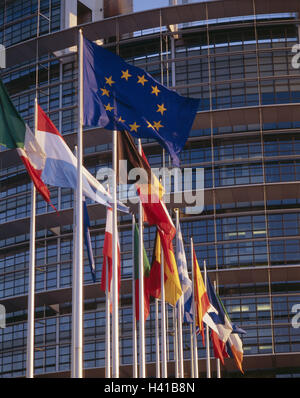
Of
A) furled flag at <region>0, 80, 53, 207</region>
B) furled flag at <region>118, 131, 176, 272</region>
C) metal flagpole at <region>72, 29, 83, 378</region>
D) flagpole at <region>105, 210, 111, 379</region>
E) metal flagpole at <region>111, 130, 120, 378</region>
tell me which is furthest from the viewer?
flagpole at <region>105, 210, 111, 379</region>

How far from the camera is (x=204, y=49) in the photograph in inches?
2427

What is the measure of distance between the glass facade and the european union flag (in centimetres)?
3560

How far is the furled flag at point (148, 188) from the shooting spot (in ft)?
72.2

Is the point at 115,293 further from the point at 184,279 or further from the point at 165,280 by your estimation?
the point at 184,279

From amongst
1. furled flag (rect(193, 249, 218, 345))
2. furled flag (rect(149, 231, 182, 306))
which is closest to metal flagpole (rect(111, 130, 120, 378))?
furled flag (rect(149, 231, 182, 306))

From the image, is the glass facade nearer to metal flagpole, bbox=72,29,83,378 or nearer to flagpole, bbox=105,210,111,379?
flagpole, bbox=105,210,111,379

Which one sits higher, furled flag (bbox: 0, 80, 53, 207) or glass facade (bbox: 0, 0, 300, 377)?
glass facade (bbox: 0, 0, 300, 377)

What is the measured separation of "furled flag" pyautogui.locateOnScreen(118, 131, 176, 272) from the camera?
22.0 metres

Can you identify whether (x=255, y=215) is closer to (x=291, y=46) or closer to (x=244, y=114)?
(x=244, y=114)

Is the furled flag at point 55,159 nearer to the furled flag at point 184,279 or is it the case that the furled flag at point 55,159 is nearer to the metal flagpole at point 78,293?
the metal flagpole at point 78,293

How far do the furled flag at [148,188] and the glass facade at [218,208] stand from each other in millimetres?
30374

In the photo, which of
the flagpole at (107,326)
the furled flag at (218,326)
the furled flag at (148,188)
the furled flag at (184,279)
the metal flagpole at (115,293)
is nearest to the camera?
the metal flagpole at (115,293)

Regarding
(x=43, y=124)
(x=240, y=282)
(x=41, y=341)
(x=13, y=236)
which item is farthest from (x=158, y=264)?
(x=13, y=236)

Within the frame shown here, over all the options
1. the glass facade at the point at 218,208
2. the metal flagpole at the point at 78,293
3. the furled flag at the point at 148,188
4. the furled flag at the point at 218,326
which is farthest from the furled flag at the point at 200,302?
the glass facade at the point at 218,208
